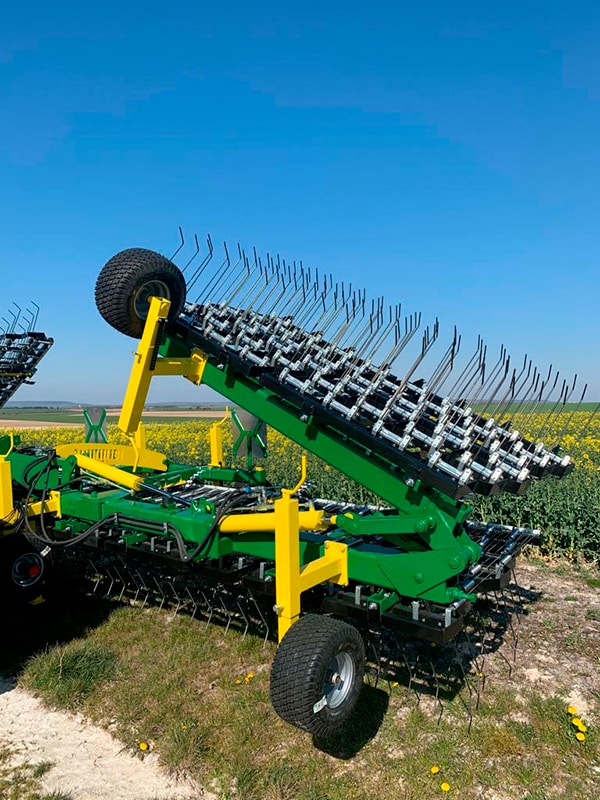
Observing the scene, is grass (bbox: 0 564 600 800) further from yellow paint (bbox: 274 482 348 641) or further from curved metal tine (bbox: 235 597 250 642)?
yellow paint (bbox: 274 482 348 641)

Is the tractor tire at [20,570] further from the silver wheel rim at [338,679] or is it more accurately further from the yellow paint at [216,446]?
the silver wheel rim at [338,679]

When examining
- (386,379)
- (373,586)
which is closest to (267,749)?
(373,586)

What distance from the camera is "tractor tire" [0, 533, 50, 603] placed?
5492mm

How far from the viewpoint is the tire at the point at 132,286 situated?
4.95m

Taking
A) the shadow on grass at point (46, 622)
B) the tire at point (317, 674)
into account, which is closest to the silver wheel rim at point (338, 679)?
the tire at point (317, 674)

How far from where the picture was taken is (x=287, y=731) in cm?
416

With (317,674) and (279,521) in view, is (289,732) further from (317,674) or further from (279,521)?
(279,521)

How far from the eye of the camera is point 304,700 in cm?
327

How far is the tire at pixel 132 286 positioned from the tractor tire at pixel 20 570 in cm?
221

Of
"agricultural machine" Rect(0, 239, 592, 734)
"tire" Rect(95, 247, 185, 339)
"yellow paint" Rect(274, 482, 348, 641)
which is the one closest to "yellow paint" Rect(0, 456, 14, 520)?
"agricultural machine" Rect(0, 239, 592, 734)

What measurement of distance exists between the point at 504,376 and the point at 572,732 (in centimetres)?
250

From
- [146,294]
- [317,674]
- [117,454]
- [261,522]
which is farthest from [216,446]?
[317,674]

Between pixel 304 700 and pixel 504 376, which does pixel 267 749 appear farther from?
pixel 504 376

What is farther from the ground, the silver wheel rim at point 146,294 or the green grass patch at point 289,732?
the silver wheel rim at point 146,294
